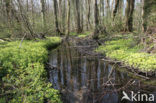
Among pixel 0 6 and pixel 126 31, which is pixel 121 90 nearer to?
pixel 126 31

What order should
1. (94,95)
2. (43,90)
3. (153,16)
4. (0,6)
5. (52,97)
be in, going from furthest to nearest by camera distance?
(0,6) < (153,16) < (94,95) < (43,90) < (52,97)

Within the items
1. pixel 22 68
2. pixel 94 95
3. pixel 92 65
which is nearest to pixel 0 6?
pixel 22 68

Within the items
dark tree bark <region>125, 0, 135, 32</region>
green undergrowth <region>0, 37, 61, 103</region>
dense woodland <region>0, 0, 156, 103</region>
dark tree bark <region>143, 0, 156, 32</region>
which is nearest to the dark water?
dense woodland <region>0, 0, 156, 103</region>

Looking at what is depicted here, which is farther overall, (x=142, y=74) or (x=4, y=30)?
(x=4, y=30)

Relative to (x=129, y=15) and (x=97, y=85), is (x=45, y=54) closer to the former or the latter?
(x=97, y=85)

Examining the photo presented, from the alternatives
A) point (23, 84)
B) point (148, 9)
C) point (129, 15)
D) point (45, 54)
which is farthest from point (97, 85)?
point (129, 15)

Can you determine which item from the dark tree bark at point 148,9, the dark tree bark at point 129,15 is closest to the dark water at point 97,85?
the dark tree bark at point 148,9

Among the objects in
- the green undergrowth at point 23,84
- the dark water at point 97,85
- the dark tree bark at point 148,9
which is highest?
the dark tree bark at point 148,9

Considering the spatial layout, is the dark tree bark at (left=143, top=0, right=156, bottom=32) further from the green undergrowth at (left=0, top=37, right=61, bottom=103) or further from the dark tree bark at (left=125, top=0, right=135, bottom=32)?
the green undergrowth at (left=0, top=37, right=61, bottom=103)

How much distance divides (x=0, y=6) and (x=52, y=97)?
38.2 ft

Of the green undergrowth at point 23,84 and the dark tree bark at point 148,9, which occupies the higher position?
the dark tree bark at point 148,9

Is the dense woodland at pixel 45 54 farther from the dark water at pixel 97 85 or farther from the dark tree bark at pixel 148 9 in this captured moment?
the dark water at pixel 97 85

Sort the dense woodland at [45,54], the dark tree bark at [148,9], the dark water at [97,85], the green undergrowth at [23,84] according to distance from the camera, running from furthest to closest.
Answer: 1. the dark tree bark at [148,9]
2. the dark water at [97,85]
3. the dense woodland at [45,54]
4. the green undergrowth at [23,84]

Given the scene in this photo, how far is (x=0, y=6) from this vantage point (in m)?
10.8
